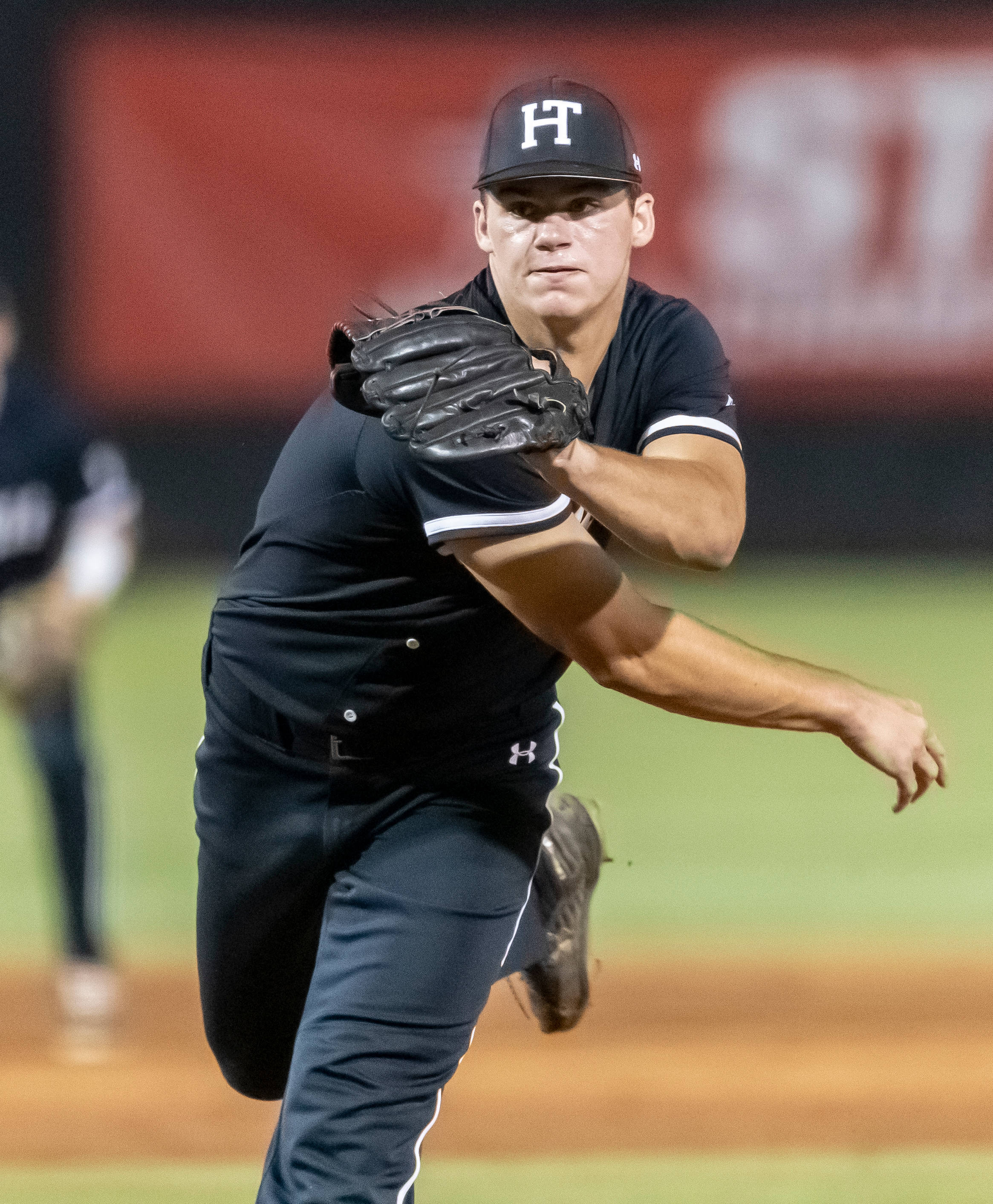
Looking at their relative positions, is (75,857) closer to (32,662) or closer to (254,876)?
(32,662)

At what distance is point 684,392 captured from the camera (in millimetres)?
2531

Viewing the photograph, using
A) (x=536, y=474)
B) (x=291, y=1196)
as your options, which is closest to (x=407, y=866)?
(x=291, y=1196)

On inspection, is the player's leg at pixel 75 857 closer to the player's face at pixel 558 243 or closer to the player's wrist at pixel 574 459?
the player's face at pixel 558 243

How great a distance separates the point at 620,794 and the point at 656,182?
Answer: 506 centimetres

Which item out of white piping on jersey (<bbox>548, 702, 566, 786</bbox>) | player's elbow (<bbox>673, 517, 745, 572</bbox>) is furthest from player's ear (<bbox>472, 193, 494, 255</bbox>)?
white piping on jersey (<bbox>548, 702, 566, 786</bbox>)

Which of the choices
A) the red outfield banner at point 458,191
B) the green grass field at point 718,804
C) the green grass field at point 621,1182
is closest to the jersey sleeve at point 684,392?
the green grass field at point 621,1182

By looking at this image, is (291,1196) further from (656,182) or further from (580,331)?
(656,182)

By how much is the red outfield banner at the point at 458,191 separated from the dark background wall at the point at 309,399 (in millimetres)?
124

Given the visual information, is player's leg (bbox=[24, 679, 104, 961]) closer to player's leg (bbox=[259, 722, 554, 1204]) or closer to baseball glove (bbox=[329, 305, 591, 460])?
player's leg (bbox=[259, 722, 554, 1204])

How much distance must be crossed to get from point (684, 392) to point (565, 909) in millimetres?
917

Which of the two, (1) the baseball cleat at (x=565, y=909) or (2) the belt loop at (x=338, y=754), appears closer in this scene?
(2) the belt loop at (x=338, y=754)

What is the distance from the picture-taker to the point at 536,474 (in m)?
2.07

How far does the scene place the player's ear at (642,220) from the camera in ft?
8.26

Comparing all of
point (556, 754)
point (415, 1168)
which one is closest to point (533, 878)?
point (556, 754)
